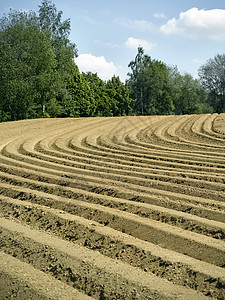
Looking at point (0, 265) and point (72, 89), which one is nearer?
point (0, 265)

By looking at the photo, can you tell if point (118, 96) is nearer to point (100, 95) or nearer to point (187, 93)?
point (100, 95)

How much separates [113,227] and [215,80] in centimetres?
4207

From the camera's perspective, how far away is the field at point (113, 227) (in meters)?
2.65

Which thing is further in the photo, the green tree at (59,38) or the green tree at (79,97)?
the green tree at (79,97)

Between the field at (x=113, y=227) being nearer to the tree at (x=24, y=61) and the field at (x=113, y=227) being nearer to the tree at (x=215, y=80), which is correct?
the tree at (x=24, y=61)

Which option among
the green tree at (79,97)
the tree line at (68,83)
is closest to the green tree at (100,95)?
the tree line at (68,83)

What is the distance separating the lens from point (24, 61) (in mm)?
21266

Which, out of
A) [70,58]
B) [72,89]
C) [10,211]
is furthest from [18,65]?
[10,211]

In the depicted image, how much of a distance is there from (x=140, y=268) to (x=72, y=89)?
3108 centimetres

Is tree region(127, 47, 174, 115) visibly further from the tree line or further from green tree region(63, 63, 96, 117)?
green tree region(63, 63, 96, 117)

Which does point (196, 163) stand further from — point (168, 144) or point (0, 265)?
point (0, 265)

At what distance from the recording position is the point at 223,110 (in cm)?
4119

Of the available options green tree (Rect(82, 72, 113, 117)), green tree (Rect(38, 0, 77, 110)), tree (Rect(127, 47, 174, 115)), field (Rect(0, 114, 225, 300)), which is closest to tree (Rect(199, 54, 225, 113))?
tree (Rect(127, 47, 174, 115))

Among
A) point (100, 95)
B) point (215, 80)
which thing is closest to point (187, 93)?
point (215, 80)
